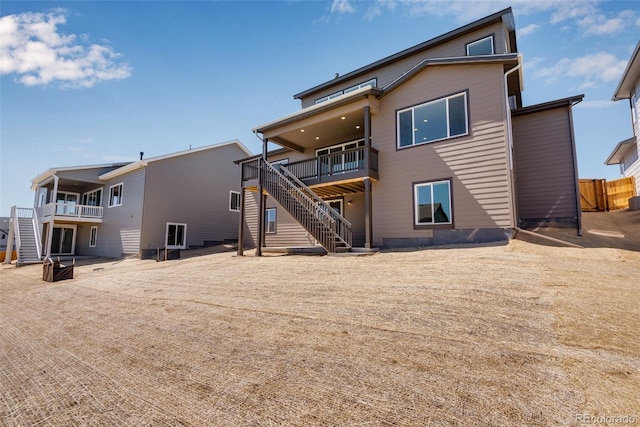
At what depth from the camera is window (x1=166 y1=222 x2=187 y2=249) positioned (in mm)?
19125

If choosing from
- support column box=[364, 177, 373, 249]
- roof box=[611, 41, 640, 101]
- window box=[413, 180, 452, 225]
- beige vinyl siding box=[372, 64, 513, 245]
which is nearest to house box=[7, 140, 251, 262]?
support column box=[364, 177, 373, 249]

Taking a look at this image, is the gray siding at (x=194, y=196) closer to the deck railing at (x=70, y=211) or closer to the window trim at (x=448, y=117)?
the deck railing at (x=70, y=211)

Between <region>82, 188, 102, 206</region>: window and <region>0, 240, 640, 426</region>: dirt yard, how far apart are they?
1906 centimetres

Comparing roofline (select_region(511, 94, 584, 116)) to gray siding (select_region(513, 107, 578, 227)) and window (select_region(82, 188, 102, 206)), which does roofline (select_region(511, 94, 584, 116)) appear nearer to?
gray siding (select_region(513, 107, 578, 227))

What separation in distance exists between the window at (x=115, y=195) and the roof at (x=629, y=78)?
28.1 meters

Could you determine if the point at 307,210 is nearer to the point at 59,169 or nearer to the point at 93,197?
the point at 59,169

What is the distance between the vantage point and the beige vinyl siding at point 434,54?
12.4 m

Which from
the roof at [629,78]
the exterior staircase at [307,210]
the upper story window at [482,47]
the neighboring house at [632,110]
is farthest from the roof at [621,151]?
the exterior staircase at [307,210]

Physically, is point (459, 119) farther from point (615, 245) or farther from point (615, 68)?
point (615, 68)

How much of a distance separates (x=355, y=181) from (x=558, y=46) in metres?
8.49

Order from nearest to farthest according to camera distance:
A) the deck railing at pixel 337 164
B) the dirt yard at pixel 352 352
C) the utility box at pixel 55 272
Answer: the dirt yard at pixel 352 352, the utility box at pixel 55 272, the deck railing at pixel 337 164

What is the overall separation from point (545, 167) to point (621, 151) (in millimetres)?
9674

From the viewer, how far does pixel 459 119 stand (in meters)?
10.4

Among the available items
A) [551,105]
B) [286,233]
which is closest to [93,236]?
[286,233]
